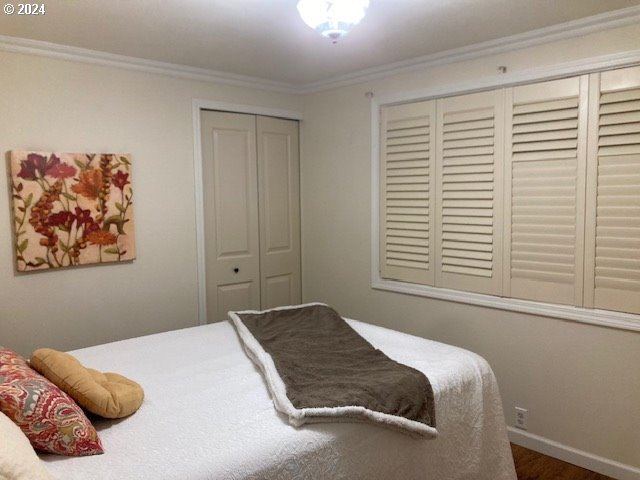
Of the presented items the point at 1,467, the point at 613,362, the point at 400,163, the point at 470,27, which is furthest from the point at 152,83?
the point at 613,362

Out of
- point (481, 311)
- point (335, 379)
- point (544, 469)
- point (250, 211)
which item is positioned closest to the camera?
point (335, 379)

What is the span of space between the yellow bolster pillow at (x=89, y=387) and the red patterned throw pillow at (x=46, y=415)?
93 mm

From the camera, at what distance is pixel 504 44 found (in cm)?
291

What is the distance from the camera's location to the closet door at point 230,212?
147 inches

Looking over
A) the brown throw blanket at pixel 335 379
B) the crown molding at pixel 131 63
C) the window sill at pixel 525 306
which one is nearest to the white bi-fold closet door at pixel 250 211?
the crown molding at pixel 131 63

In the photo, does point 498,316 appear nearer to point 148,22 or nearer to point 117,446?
point 117,446

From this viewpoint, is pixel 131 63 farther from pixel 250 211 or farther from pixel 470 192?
pixel 470 192

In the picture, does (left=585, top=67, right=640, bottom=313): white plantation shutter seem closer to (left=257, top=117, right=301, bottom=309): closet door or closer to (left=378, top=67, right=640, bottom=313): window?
(left=378, top=67, right=640, bottom=313): window

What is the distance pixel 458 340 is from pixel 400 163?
1.30 metres

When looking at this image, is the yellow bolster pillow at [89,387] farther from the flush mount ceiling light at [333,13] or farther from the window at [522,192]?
the window at [522,192]

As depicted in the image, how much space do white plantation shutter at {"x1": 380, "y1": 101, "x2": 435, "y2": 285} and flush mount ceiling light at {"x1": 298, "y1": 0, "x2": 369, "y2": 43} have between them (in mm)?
1497

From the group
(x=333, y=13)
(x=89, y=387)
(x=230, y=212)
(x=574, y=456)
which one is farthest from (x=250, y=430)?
(x=230, y=212)

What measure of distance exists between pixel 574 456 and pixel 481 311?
3.10 ft

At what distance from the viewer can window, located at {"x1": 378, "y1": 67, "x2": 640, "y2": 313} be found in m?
2.58
